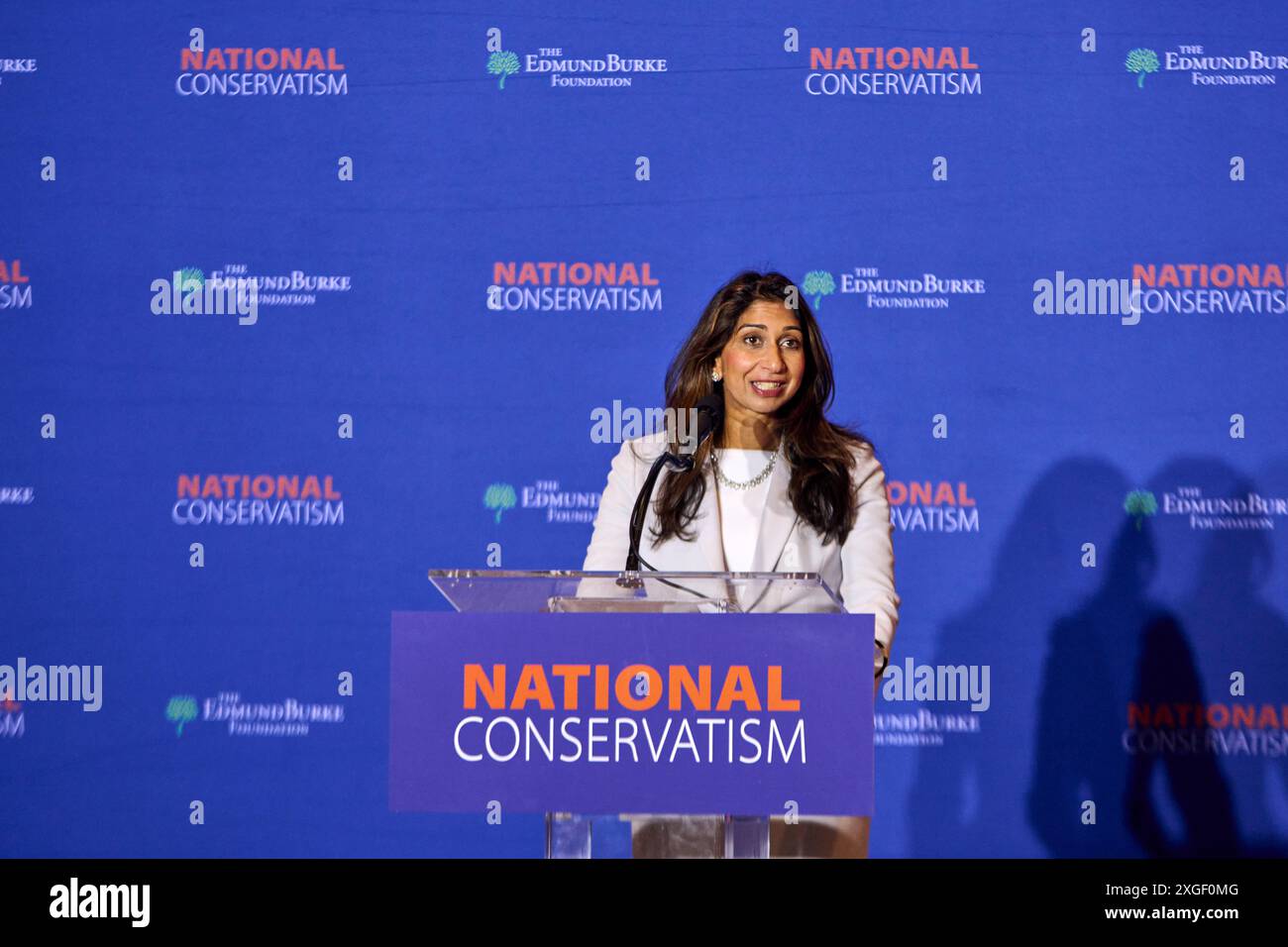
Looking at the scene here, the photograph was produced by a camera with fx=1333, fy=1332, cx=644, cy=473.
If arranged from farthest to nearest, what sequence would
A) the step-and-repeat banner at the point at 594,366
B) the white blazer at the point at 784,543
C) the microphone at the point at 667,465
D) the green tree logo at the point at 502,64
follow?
1. the green tree logo at the point at 502,64
2. the step-and-repeat banner at the point at 594,366
3. the white blazer at the point at 784,543
4. the microphone at the point at 667,465

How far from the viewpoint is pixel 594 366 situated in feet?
15.2

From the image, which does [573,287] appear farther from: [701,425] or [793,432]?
[701,425]

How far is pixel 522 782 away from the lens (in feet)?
7.03

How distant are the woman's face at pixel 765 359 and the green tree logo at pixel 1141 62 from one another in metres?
2.01

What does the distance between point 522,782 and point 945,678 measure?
2.68 meters

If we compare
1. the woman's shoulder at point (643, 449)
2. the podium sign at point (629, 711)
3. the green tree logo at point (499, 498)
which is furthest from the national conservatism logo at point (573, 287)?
the podium sign at point (629, 711)

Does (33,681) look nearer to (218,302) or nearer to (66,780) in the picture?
(66,780)

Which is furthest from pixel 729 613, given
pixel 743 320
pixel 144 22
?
pixel 144 22

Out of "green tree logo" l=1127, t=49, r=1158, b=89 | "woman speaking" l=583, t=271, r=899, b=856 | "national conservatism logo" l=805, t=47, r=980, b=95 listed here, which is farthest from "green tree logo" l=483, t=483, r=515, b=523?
"green tree logo" l=1127, t=49, r=1158, b=89

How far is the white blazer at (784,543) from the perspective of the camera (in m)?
3.12

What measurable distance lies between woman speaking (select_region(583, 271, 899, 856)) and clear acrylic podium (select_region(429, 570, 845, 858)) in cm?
64

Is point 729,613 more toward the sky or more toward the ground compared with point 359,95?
more toward the ground

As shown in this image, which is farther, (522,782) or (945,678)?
(945,678)

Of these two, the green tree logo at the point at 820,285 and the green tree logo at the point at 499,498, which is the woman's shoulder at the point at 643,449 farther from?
the green tree logo at the point at 820,285
